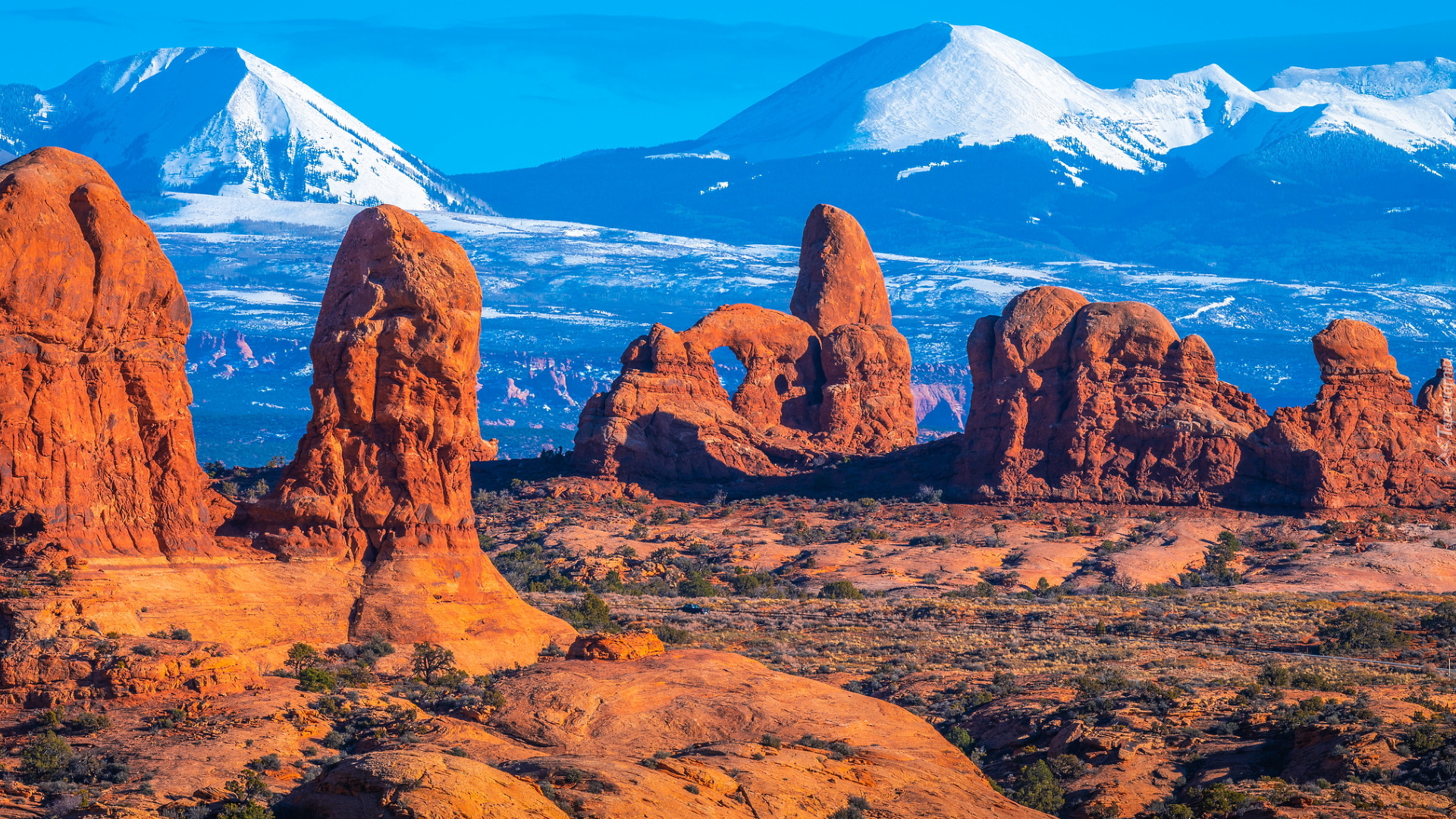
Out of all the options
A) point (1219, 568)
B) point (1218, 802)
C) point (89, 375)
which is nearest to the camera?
point (1218, 802)

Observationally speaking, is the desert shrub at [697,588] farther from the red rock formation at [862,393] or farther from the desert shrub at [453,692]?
the red rock formation at [862,393]

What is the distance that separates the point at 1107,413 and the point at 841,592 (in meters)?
17.3

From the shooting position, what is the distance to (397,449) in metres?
32.0

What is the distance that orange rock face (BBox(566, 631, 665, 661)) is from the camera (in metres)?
30.4

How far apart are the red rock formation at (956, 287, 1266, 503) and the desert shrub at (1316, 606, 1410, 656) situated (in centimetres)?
2005

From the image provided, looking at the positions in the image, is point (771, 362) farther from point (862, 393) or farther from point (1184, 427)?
point (1184, 427)

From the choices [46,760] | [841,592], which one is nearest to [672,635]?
[841,592]

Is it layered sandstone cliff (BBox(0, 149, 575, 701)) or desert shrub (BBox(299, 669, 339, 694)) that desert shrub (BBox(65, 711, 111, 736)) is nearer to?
layered sandstone cliff (BBox(0, 149, 575, 701))

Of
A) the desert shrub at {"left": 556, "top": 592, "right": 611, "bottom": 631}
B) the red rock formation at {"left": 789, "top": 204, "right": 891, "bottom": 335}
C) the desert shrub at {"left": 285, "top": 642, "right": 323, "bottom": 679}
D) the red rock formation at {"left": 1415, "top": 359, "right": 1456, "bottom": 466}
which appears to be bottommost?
the desert shrub at {"left": 556, "top": 592, "right": 611, "bottom": 631}

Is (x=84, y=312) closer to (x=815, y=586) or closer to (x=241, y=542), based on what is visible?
(x=241, y=542)

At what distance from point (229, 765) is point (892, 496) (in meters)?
47.1

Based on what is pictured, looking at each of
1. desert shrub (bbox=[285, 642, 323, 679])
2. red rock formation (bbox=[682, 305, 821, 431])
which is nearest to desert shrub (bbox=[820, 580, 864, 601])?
desert shrub (bbox=[285, 642, 323, 679])

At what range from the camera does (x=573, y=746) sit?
26141 mm

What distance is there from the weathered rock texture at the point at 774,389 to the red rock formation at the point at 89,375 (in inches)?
1648
